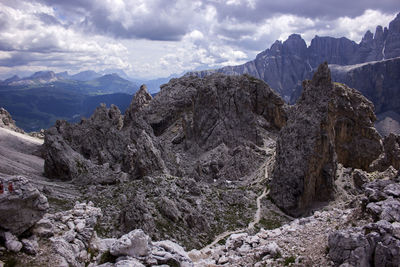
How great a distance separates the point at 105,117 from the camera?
112750 millimetres

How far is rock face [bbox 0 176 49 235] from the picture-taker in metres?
18.2

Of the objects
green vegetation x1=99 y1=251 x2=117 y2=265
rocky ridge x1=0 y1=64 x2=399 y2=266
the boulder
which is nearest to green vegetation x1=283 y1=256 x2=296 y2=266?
rocky ridge x1=0 y1=64 x2=399 y2=266

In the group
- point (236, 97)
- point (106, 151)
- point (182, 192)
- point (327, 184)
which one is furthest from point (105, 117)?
point (327, 184)

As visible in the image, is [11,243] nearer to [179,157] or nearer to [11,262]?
[11,262]

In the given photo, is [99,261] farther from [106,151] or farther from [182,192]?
[106,151]

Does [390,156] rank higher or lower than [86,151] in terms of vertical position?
higher

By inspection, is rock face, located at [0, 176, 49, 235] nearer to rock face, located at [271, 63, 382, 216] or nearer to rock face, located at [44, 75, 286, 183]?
rock face, located at [44, 75, 286, 183]

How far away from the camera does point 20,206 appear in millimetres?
18953

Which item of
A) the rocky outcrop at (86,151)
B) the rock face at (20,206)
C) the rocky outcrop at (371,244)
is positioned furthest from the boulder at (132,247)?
the rocky outcrop at (86,151)

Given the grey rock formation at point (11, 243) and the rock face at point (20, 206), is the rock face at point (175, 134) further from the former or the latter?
the grey rock formation at point (11, 243)

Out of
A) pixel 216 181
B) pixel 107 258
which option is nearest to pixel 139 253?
pixel 107 258

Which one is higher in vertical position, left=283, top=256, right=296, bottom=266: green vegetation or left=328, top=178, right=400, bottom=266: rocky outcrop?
left=328, top=178, right=400, bottom=266: rocky outcrop

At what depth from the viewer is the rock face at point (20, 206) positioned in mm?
18234

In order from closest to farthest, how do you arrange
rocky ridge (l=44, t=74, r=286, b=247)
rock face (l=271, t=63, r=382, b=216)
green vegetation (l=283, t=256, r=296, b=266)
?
green vegetation (l=283, t=256, r=296, b=266)
rocky ridge (l=44, t=74, r=286, b=247)
rock face (l=271, t=63, r=382, b=216)
